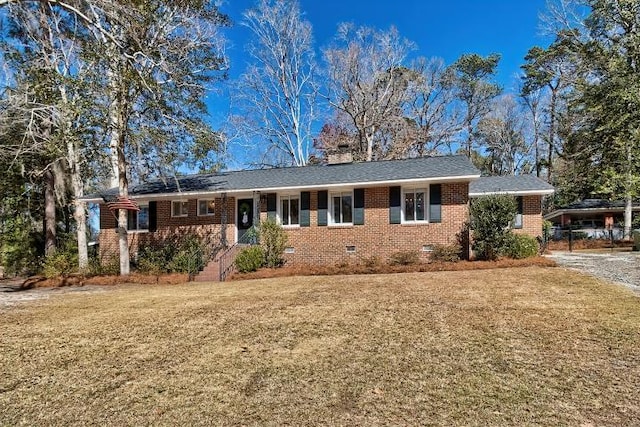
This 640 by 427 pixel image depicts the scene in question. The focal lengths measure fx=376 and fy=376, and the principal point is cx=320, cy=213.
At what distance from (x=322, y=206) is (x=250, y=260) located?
343 centimetres

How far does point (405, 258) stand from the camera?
43.2ft

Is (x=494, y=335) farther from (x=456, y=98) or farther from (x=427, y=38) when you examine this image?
(x=456, y=98)

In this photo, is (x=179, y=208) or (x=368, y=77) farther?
(x=368, y=77)

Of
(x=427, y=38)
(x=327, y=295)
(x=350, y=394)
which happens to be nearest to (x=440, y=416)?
(x=350, y=394)

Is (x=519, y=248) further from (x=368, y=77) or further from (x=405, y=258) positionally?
(x=368, y=77)

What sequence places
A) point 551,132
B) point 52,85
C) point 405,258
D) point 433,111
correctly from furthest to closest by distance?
point 551,132, point 433,111, point 405,258, point 52,85

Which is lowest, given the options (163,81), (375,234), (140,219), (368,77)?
(375,234)

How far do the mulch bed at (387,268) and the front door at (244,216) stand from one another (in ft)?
9.42

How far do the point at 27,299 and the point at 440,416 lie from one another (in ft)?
37.7

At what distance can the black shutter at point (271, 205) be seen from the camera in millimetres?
15493

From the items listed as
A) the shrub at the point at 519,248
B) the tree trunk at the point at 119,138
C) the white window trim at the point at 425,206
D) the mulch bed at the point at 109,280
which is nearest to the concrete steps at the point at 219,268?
the mulch bed at the point at 109,280

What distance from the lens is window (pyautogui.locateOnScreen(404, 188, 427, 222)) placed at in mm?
13797

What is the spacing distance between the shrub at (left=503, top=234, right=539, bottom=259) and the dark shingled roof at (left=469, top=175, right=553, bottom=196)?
5471 mm

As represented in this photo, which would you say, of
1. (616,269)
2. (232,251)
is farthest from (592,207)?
(232,251)
